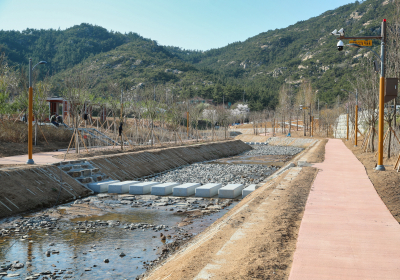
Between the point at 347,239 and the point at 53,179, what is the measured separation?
11.5m

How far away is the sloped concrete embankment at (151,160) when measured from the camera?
17.6 m

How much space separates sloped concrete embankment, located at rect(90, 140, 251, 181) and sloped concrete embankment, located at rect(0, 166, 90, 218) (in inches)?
118

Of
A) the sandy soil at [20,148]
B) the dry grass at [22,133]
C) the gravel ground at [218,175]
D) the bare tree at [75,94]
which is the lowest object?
the gravel ground at [218,175]

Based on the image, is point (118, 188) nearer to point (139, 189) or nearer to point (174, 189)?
point (139, 189)

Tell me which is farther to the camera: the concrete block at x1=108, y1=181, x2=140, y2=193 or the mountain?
the mountain

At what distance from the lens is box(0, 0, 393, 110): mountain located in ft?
307

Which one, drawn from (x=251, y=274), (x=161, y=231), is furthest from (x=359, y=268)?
(x=161, y=231)

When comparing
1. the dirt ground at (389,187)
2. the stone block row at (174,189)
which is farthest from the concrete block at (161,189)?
the dirt ground at (389,187)

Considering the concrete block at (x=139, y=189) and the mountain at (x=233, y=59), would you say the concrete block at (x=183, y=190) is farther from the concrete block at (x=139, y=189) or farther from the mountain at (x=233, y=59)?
the mountain at (x=233, y=59)

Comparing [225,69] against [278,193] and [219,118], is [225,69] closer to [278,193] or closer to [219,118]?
[219,118]

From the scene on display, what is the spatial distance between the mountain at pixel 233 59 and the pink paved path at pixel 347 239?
69.3 metres

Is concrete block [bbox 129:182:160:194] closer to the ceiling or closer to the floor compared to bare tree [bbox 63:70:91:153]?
closer to the floor

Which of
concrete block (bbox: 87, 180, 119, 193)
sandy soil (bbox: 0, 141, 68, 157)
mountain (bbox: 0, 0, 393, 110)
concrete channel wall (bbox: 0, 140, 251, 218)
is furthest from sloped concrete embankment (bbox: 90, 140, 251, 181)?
mountain (bbox: 0, 0, 393, 110)

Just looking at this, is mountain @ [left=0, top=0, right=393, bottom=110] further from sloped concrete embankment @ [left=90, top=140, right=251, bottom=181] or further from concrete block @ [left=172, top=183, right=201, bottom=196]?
concrete block @ [left=172, top=183, right=201, bottom=196]
